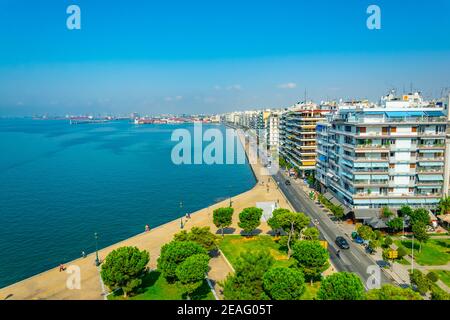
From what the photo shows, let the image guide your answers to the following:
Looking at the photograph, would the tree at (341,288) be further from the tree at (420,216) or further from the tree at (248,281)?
the tree at (420,216)

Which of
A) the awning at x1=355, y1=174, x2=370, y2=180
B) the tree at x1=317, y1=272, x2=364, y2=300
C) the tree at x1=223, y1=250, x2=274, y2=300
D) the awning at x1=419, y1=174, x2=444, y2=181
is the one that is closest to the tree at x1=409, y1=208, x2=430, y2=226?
the awning at x1=419, y1=174, x2=444, y2=181

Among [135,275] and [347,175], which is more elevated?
[347,175]

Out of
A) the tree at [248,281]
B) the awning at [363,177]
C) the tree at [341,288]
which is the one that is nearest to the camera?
the tree at [341,288]

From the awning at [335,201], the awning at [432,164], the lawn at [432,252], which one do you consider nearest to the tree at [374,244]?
the lawn at [432,252]

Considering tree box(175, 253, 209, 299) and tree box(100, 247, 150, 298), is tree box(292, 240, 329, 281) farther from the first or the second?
tree box(100, 247, 150, 298)
